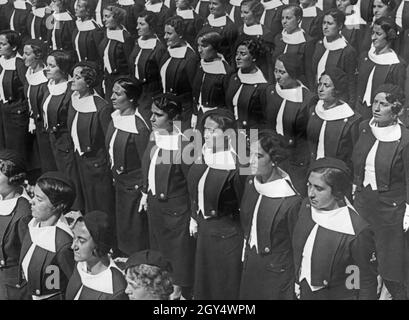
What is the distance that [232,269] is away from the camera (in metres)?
5.37

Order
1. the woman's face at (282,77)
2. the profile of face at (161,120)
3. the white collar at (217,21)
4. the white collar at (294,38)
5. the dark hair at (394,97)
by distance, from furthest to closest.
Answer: the white collar at (217,21), the white collar at (294,38), the woman's face at (282,77), the profile of face at (161,120), the dark hair at (394,97)

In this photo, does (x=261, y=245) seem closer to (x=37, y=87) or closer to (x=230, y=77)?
(x=230, y=77)

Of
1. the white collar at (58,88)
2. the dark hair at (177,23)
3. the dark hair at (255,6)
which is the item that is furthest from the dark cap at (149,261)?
the dark hair at (255,6)

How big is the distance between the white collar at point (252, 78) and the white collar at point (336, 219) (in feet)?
8.13

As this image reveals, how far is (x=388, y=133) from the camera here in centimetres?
557

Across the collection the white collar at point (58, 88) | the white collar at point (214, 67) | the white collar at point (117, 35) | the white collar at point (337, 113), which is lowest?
the white collar at point (117, 35)

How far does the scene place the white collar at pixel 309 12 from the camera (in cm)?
852

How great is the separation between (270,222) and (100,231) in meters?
1.05

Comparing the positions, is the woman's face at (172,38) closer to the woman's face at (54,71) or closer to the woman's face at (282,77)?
the woman's face at (54,71)

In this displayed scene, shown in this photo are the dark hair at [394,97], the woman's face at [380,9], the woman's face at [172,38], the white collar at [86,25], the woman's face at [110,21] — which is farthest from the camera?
the white collar at [86,25]

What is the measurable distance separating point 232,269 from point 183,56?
9.87 feet

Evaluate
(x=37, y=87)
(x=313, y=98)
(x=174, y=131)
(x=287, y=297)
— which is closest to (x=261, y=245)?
(x=287, y=297)

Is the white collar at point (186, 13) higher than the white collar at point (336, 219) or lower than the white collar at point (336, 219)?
lower

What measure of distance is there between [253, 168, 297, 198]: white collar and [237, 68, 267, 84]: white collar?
6.96ft
